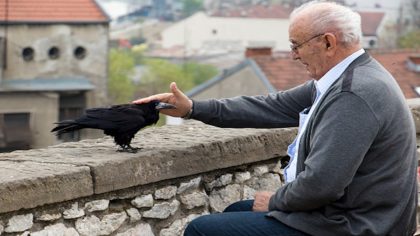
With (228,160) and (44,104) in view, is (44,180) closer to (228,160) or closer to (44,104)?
(228,160)

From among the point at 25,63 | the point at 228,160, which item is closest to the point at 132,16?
the point at 25,63

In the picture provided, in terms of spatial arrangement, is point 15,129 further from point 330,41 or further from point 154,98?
point 330,41

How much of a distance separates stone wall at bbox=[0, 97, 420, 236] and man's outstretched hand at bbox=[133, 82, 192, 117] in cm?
16

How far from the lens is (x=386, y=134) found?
409 centimetres

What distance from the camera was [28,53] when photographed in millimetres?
41438

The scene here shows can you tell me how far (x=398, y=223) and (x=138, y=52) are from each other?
79087 mm

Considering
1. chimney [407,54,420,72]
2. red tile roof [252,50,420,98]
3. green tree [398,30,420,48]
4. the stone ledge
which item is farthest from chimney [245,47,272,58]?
the stone ledge

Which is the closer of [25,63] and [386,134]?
[386,134]

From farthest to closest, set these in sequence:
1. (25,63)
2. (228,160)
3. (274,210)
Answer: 1. (25,63)
2. (228,160)
3. (274,210)

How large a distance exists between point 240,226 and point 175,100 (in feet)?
2.81

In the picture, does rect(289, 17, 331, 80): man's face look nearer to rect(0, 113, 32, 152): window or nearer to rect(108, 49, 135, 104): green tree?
rect(0, 113, 32, 152): window

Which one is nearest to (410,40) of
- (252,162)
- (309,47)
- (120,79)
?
(120,79)

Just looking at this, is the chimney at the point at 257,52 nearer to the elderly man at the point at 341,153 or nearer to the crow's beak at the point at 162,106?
the crow's beak at the point at 162,106

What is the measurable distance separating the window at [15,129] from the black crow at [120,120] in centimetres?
3028
